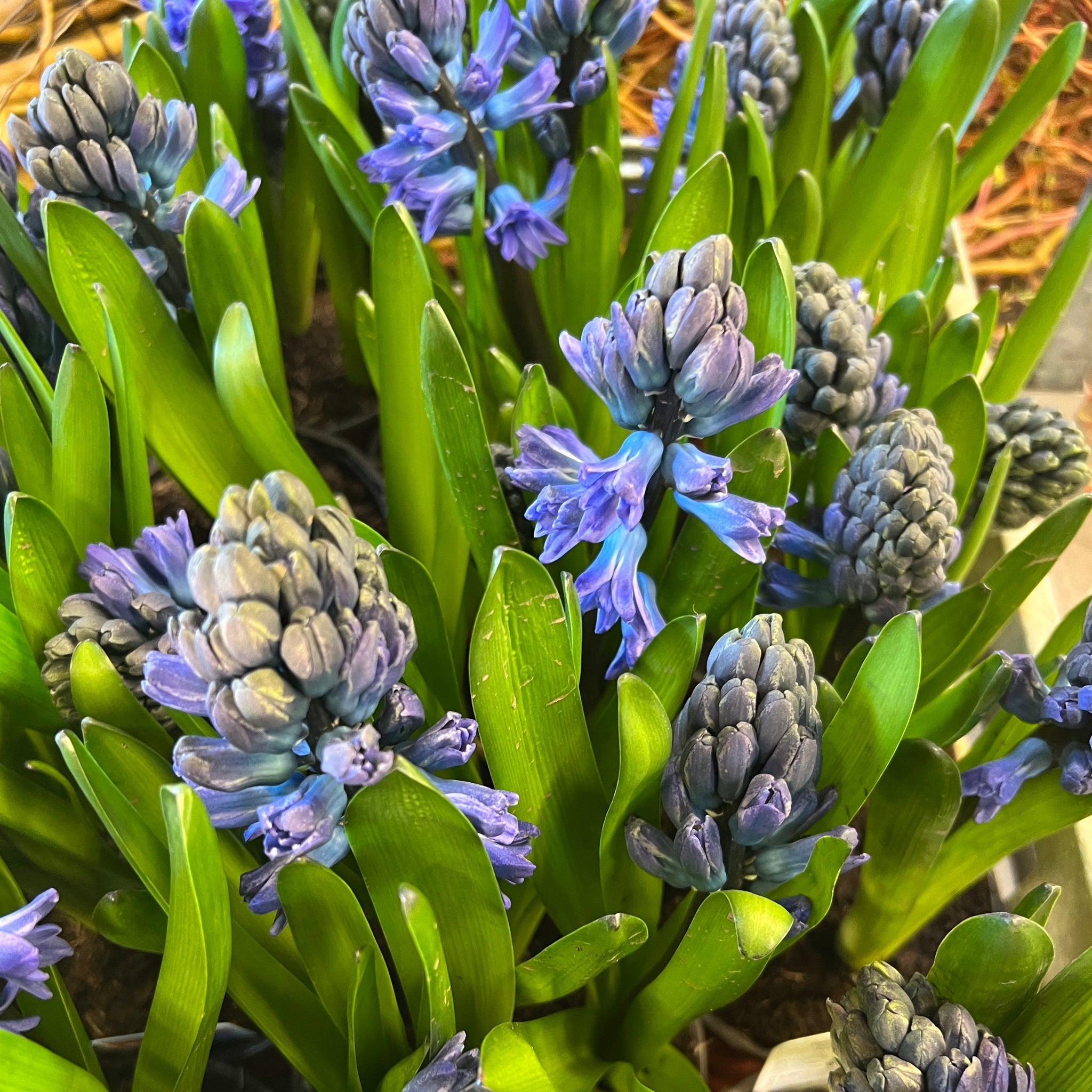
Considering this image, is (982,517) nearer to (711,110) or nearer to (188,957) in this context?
(711,110)

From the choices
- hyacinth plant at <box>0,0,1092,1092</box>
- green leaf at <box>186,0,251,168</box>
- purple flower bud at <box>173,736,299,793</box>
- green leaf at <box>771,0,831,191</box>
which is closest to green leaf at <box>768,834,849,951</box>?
hyacinth plant at <box>0,0,1092,1092</box>

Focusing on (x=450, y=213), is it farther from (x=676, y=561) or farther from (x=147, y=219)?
(x=676, y=561)

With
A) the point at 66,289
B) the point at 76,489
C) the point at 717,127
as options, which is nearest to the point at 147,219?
the point at 66,289

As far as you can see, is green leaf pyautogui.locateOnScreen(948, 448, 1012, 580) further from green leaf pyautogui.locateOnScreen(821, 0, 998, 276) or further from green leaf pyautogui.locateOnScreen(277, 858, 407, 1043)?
green leaf pyautogui.locateOnScreen(277, 858, 407, 1043)

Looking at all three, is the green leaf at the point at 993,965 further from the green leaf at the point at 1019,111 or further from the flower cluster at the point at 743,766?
the green leaf at the point at 1019,111

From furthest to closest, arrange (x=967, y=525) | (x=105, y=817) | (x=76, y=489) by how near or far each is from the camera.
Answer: (x=967, y=525) → (x=76, y=489) → (x=105, y=817)

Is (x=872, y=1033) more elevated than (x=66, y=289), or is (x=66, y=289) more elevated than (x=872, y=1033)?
(x=66, y=289)
